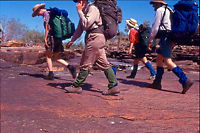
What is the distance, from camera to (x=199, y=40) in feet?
46.0

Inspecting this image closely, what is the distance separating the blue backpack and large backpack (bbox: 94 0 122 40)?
1.16 metres

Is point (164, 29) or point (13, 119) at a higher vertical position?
point (164, 29)

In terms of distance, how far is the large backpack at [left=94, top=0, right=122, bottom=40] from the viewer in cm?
383

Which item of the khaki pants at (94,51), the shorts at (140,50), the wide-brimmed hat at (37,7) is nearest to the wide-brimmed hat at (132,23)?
the shorts at (140,50)

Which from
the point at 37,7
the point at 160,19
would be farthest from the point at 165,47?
the point at 37,7

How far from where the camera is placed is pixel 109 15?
385 centimetres

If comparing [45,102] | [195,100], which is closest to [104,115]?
[45,102]

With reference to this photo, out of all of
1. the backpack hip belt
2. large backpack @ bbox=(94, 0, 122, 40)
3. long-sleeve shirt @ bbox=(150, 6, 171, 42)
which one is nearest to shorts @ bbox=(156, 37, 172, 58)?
long-sleeve shirt @ bbox=(150, 6, 171, 42)

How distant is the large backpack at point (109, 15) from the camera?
3.83 m

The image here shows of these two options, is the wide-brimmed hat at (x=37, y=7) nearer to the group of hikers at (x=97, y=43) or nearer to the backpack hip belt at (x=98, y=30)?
the group of hikers at (x=97, y=43)

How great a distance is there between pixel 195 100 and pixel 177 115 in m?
1.19

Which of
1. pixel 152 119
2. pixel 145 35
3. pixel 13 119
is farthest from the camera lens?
pixel 145 35

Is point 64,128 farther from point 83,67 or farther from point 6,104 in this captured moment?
point 83,67

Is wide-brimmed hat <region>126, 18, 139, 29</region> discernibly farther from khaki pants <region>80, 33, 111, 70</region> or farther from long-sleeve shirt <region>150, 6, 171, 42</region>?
khaki pants <region>80, 33, 111, 70</region>
